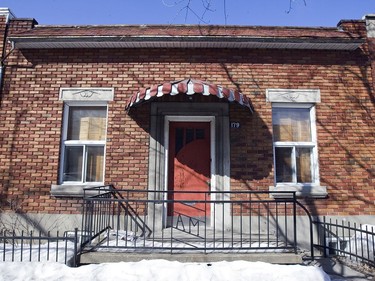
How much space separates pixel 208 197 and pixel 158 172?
3.80ft

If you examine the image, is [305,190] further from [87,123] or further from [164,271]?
[87,123]

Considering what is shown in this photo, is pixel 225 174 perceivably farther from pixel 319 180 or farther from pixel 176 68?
pixel 176 68

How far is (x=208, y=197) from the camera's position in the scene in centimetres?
666

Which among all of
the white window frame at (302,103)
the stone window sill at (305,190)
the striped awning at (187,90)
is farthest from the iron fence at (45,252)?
the white window frame at (302,103)

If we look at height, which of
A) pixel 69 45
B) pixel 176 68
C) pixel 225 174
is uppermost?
pixel 69 45

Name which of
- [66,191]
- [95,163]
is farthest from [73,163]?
[66,191]

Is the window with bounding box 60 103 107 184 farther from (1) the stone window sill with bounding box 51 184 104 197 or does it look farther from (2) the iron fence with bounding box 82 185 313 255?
(2) the iron fence with bounding box 82 185 313 255

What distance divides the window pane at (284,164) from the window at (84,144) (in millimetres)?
3697

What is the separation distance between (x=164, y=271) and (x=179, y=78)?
4041 millimetres

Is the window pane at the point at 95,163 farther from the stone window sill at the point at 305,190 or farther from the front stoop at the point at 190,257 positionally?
Result: the stone window sill at the point at 305,190

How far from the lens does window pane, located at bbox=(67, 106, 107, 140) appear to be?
6879 millimetres

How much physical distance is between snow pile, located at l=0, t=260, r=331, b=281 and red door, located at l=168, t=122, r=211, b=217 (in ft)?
7.04

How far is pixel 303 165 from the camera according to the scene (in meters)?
6.81

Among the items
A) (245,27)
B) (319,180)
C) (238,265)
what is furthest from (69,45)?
(319,180)
